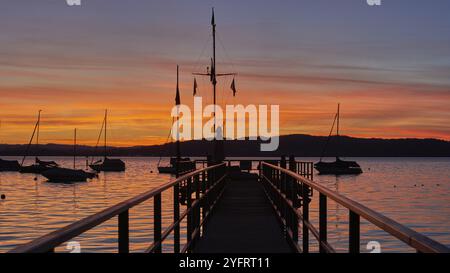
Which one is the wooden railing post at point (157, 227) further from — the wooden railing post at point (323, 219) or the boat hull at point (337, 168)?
the boat hull at point (337, 168)

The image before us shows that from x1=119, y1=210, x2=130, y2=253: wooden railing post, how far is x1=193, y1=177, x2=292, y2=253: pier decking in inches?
234

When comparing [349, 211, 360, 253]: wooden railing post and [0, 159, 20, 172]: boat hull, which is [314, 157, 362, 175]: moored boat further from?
[349, 211, 360, 253]: wooden railing post

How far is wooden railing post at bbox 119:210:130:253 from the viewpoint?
479 centimetres

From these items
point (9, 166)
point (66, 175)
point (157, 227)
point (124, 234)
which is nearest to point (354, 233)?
point (124, 234)

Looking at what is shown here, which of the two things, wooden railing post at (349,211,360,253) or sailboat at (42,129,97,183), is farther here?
sailboat at (42,129,97,183)

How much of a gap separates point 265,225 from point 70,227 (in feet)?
35.5

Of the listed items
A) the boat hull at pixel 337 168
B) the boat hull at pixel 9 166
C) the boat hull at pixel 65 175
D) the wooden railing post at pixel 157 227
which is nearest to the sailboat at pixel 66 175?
the boat hull at pixel 65 175

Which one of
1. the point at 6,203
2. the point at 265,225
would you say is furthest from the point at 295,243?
the point at 6,203

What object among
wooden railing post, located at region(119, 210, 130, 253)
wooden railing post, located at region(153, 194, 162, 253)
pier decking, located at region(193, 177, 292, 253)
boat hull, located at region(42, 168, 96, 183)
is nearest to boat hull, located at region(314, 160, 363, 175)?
boat hull, located at region(42, 168, 96, 183)

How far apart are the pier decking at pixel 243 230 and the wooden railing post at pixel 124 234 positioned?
596cm

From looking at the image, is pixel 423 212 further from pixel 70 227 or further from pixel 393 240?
pixel 70 227

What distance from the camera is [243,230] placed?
13.4m

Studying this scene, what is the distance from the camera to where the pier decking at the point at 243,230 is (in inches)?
441

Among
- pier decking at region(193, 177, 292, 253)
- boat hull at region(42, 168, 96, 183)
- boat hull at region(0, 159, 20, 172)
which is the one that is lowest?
boat hull at region(0, 159, 20, 172)
